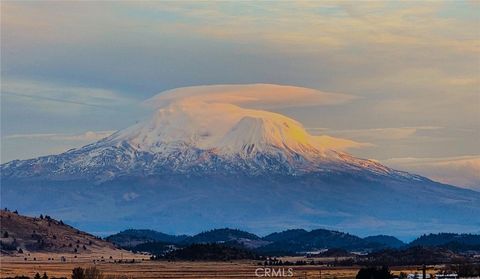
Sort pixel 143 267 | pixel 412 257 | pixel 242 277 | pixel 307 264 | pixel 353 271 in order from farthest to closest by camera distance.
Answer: pixel 412 257 → pixel 307 264 → pixel 143 267 → pixel 353 271 → pixel 242 277

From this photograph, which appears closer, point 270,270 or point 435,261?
point 270,270

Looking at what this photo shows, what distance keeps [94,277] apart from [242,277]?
109ft

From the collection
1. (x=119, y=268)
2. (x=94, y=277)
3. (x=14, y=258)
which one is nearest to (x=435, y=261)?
(x=119, y=268)

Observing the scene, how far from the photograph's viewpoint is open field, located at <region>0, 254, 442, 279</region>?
14900cm

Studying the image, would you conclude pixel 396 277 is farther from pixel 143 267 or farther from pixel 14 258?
pixel 14 258

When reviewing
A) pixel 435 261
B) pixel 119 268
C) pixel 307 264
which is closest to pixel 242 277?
pixel 119 268

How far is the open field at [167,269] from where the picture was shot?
149000mm

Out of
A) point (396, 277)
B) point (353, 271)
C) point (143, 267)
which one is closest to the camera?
point (396, 277)

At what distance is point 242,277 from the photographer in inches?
5709

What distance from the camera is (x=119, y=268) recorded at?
16438 centimetres

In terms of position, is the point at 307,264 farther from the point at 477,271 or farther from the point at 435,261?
the point at 477,271

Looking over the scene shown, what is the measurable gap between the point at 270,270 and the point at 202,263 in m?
36.2

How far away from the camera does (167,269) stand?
549ft

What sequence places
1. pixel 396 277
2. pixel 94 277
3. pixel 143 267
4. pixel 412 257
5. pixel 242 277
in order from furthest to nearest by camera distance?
1. pixel 412 257
2. pixel 143 267
3. pixel 242 277
4. pixel 396 277
5. pixel 94 277
